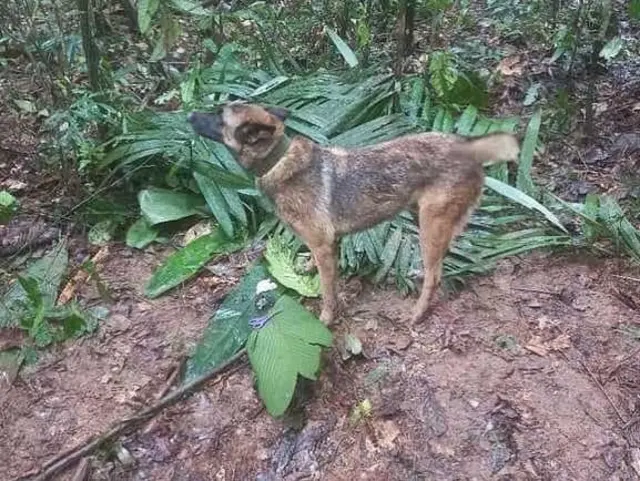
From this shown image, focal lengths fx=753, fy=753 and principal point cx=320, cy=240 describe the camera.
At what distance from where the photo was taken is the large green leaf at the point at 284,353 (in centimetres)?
374

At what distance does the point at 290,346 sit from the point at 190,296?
1169 millimetres

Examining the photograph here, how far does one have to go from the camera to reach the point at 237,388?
4137 millimetres

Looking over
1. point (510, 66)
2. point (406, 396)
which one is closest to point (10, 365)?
point (406, 396)

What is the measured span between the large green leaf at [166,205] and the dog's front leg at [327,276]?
54.5 inches

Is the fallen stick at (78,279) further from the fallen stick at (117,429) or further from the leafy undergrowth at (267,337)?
the fallen stick at (117,429)

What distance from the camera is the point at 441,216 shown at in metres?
3.95

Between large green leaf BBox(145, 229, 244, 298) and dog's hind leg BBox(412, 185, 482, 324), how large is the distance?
1446 mm

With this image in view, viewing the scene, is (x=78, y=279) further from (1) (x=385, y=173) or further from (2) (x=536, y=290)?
(2) (x=536, y=290)

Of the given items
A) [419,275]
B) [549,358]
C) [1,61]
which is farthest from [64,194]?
[549,358]

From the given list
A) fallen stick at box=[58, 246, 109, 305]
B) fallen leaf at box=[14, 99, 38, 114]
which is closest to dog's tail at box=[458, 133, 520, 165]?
fallen stick at box=[58, 246, 109, 305]

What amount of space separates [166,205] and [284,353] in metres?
1.84

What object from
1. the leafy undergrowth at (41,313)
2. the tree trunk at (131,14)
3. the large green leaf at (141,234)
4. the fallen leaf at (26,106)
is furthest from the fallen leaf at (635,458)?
the tree trunk at (131,14)

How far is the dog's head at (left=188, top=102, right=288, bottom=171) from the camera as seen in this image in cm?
367

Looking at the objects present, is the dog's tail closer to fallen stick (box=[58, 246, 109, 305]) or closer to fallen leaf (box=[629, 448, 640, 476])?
fallen leaf (box=[629, 448, 640, 476])
